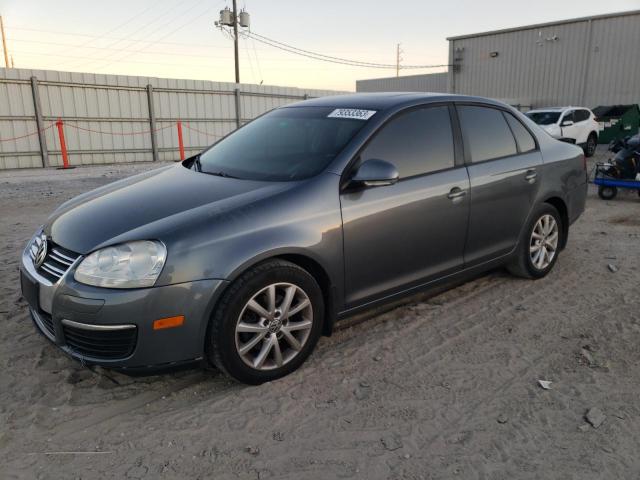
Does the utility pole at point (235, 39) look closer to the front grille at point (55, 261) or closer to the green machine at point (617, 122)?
the green machine at point (617, 122)

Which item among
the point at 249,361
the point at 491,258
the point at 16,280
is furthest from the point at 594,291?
the point at 16,280

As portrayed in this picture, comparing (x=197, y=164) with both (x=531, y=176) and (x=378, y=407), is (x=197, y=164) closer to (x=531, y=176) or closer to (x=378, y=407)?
(x=378, y=407)

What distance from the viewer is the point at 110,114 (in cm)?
1599

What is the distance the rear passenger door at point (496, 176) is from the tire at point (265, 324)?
1496 mm

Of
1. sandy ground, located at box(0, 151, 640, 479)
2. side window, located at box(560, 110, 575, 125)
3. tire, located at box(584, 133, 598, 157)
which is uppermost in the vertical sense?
side window, located at box(560, 110, 575, 125)

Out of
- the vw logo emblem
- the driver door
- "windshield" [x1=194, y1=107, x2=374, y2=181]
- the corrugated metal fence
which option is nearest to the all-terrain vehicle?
the driver door

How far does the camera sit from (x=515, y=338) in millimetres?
3451

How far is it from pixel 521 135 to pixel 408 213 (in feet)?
5.47

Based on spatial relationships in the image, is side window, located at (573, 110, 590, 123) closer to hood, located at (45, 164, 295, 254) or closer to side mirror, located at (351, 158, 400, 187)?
side mirror, located at (351, 158, 400, 187)

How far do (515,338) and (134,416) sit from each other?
243 centimetres

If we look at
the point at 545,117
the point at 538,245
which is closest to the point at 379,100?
the point at 538,245

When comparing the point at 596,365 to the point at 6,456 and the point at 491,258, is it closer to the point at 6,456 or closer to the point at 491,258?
the point at 491,258

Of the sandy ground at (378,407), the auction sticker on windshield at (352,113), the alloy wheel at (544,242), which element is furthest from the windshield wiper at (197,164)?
the alloy wheel at (544,242)

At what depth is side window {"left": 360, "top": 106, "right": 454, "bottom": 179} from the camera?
3.31 m
